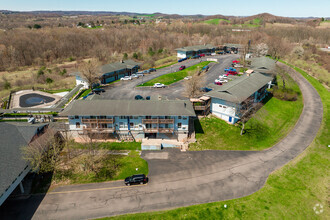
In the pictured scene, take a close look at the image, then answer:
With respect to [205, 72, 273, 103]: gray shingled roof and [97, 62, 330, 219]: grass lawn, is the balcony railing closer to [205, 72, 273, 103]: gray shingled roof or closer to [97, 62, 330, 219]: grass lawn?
[205, 72, 273, 103]: gray shingled roof

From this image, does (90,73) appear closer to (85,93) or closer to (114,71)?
(85,93)

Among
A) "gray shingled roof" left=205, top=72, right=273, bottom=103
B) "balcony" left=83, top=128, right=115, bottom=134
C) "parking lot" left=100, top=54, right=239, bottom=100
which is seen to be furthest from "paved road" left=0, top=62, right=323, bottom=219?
"parking lot" left=100, top=54, right=239, bottom=100

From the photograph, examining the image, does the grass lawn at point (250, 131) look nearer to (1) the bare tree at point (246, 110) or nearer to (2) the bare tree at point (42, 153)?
(1) the bare tree at point (246, 110)

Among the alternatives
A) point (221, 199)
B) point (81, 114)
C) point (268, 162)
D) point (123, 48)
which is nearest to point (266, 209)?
point (221, 199)

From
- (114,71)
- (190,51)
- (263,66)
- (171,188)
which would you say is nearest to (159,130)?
(171,188)

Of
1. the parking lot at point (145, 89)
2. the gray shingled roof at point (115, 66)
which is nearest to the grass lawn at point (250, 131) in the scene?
the parking lot at point (145, 89)

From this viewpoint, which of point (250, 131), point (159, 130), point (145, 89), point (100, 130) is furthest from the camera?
point (145, 89)

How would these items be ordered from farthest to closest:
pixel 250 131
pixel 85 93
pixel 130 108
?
pixel 85 93, pixel 250 131, pixel 130 108
